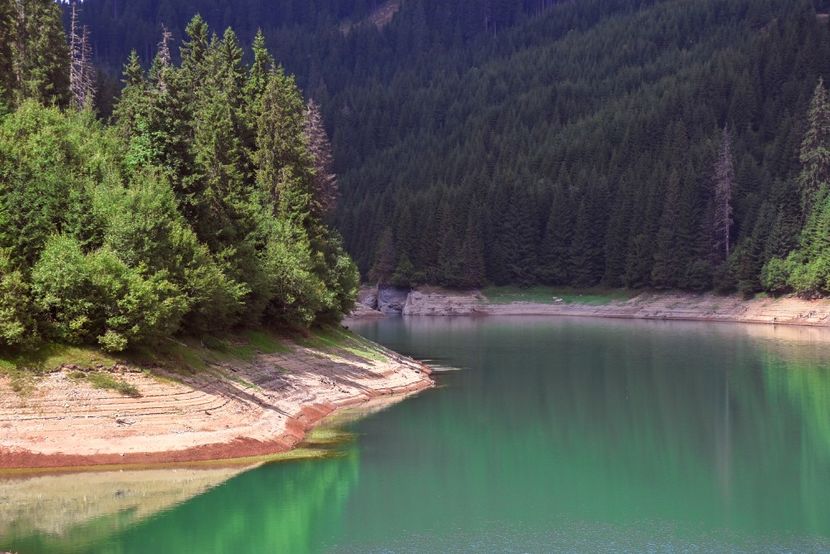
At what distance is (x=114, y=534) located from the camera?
122ft

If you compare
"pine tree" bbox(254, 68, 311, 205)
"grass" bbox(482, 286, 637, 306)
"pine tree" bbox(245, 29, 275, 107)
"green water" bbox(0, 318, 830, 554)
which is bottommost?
"green water" bbox(0, 318, 830, 554)

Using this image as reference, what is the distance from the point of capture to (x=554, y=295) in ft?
589

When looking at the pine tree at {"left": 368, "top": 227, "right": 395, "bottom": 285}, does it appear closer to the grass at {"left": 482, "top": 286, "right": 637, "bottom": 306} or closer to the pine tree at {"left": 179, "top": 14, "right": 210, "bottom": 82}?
the grass at {"left": 482, "top": 286, "right": 637, "bottom": 306}

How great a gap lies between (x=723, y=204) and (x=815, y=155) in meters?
18.5

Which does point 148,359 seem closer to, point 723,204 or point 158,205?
point 158,205

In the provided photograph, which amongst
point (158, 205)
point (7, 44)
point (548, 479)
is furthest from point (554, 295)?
point (548, 479)

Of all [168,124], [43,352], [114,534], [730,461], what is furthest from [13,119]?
[730,461]

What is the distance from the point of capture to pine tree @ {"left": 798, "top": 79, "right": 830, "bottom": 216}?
153 meters

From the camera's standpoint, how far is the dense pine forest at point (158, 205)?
4884 centimetres

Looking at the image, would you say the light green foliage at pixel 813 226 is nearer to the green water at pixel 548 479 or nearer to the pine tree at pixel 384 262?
the green water at pixel 548 479

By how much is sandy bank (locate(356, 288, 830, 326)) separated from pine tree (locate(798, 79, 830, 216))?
1809cm

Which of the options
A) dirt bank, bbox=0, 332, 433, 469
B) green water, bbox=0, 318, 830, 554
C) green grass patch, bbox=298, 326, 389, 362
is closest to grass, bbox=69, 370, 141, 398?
dirt bank, bbox=0, 332, 433, 469

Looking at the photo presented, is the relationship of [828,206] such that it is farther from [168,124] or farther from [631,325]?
[168,124]

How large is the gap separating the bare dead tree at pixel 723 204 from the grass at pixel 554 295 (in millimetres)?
16039
